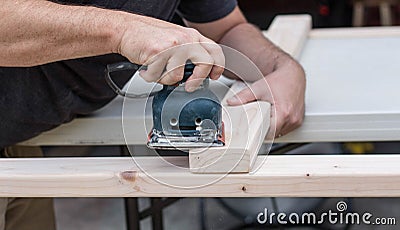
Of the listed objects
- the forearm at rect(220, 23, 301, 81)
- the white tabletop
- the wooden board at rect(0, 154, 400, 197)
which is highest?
the wooden board at rect(0, 154, 400, 197)

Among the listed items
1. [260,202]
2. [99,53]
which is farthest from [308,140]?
[260,202]

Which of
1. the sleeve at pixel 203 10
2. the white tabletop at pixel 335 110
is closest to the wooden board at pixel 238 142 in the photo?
the white tabletop at pixel 335 110

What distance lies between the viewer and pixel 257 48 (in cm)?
123

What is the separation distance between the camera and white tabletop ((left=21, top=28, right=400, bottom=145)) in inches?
39.9

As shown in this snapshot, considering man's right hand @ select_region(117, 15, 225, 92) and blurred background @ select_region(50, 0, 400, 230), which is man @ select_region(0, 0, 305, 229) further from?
blurred background @ select_region(50, 0, 400, 230)

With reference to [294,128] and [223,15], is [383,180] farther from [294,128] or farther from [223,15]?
[223,15]

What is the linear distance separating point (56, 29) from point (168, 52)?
15 cm

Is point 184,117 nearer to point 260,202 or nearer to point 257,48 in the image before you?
point 257,48

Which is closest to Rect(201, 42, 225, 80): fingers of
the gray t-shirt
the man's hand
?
the man's hand

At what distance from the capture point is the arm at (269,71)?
3.31 ft

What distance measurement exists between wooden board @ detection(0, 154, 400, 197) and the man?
11cm

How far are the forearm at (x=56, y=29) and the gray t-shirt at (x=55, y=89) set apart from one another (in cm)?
22

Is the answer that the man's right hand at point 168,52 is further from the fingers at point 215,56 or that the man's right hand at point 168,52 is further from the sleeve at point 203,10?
the sleeve at point 203,10

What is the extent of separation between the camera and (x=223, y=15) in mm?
1293
